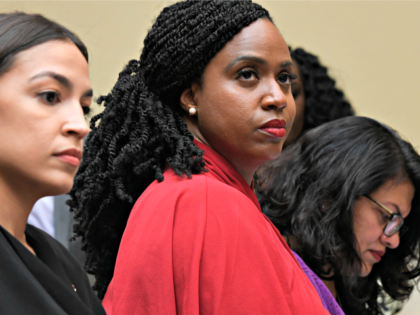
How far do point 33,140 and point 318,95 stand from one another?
7.95ft

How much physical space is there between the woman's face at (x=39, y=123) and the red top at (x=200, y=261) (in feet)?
1.18

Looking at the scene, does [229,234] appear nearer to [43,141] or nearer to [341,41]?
[43,141]

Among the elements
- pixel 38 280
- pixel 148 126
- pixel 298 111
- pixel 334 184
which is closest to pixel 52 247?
pixel 38 280

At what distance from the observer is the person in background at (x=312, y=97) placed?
3098 mm

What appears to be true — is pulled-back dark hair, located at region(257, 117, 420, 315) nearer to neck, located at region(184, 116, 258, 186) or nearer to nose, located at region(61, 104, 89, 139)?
neck, located at region(184, 116, 258, 186)

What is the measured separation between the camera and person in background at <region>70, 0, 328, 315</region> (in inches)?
50.7

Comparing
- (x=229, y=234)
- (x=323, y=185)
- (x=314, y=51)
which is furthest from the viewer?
(x=314, y=51)

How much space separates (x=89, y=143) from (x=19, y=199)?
0.68m

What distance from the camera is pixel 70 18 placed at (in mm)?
2758

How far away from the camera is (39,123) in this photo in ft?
3.20

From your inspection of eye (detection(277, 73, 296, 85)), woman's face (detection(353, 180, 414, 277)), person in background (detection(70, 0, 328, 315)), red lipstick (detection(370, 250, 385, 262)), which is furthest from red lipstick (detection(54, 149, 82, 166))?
red lipstick (detection(370, 250, 385, 262))

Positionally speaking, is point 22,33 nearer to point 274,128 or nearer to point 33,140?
point 33,140

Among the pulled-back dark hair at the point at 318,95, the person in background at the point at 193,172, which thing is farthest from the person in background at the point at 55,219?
the pulled-back dark hair at the point at 318,95

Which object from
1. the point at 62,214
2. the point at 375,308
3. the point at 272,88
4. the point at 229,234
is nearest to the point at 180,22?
the point at 272,88
